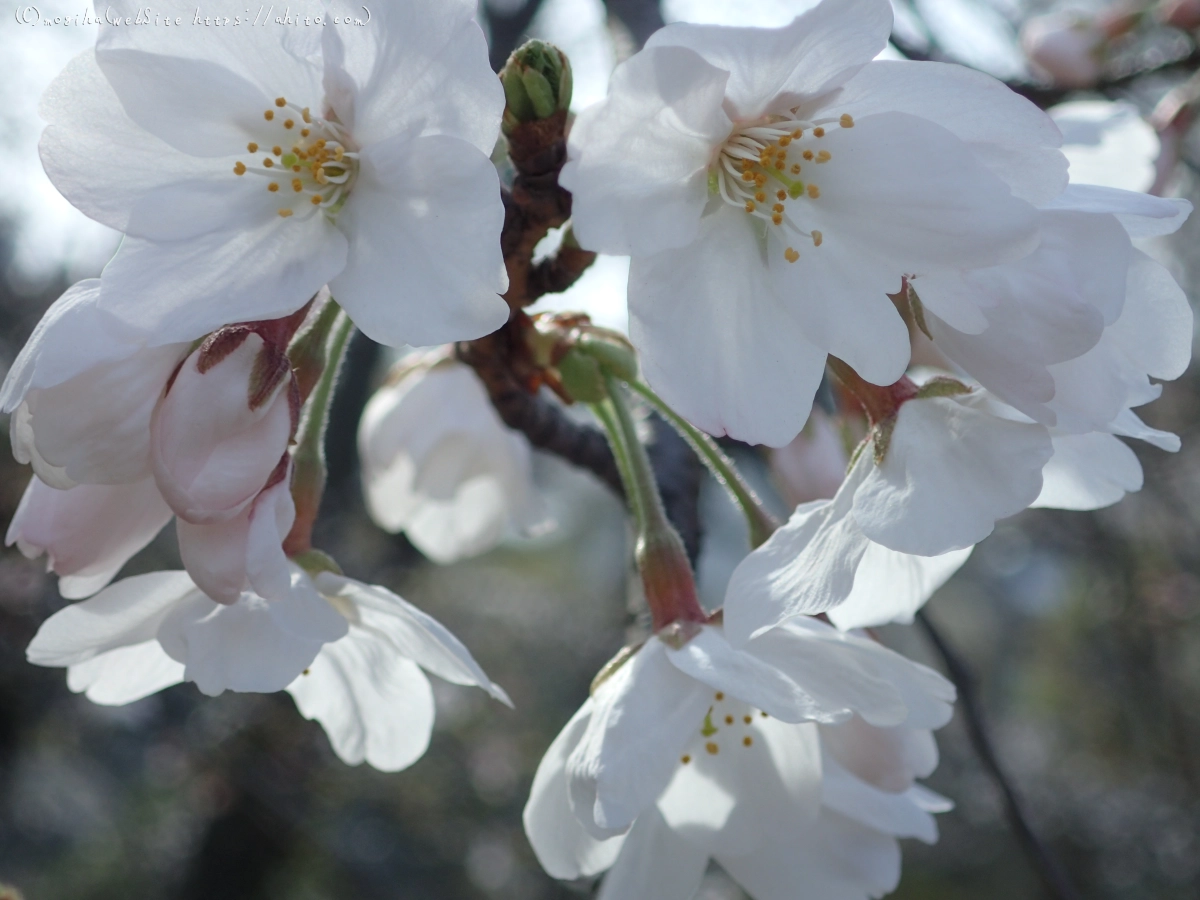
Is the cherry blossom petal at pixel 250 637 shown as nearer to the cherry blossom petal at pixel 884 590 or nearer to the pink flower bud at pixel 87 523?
the pink flower bud at pixel 87 523

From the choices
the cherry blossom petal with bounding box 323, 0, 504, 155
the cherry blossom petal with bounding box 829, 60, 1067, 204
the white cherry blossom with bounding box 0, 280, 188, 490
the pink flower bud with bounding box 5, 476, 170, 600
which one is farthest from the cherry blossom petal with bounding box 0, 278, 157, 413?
the cherry blossom petal with bounding box 829, 60, 1067, 204

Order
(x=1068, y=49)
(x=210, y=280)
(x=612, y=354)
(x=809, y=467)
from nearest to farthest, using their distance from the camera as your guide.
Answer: (x=210, y=280), (x=612, y=354), (x=809, y=467), (x=1068, y=49)

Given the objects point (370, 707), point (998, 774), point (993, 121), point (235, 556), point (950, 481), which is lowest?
point (998, 774)

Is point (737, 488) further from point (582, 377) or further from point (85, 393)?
point (85, 393)

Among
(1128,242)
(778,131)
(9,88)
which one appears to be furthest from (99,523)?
(9,88)

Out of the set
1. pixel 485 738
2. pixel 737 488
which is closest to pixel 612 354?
pixel 737 488

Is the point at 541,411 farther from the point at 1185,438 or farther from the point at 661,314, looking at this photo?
the point at 1185,438

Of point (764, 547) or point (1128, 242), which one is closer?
point (1128, 242)
